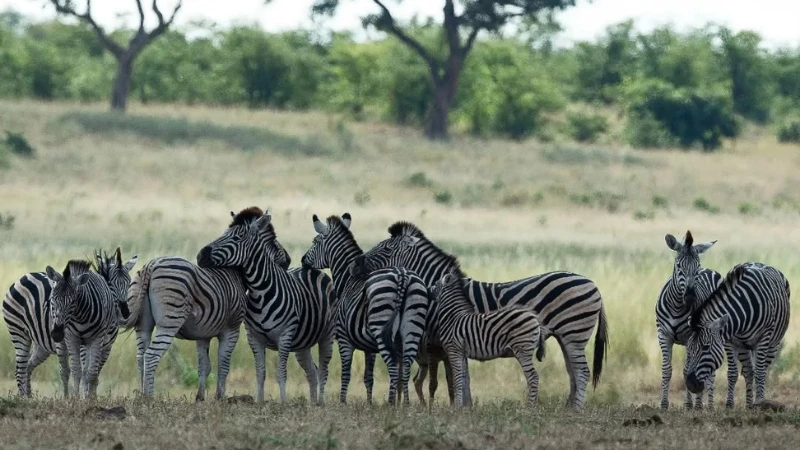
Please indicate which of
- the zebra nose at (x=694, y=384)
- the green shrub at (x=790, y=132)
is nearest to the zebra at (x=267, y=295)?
the zebra nose at (x=694, y=384)

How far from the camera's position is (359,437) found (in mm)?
9164

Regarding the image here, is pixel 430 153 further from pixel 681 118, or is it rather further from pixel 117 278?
pixel 117 278

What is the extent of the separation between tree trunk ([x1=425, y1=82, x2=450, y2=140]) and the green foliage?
989 cm

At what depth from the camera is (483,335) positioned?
11961mm

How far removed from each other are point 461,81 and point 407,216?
98.6ft

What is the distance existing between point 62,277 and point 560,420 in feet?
14.3

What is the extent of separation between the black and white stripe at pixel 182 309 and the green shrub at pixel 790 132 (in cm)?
5652

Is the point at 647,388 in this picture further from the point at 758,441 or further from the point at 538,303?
the point at 758,441

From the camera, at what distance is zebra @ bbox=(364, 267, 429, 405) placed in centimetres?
1206

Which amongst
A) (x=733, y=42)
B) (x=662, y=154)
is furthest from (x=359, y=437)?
(x=733, y=42)

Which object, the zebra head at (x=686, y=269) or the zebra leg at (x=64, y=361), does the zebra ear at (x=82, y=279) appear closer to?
the zebra leg at (x=64, y=361)

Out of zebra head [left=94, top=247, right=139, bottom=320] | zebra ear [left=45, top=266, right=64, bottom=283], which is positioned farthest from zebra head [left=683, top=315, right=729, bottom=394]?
zebra ear [left=45, top=266, right=64, bottom=283]

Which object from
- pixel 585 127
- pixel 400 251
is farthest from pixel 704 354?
pixel 585 127

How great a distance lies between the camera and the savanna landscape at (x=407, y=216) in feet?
31.8
